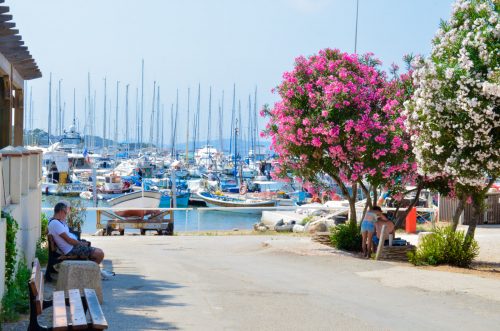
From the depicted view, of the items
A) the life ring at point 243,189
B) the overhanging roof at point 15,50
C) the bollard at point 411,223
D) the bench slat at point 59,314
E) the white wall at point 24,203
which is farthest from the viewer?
the life ring at point 243,189

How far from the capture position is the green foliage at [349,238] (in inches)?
826

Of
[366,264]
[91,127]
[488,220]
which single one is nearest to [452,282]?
Answer: [366,264]

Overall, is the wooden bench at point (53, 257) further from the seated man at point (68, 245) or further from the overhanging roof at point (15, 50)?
the overhanging roof at point (15, 50)

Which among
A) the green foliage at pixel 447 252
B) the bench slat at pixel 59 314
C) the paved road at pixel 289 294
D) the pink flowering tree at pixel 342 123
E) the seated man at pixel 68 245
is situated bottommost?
the paved road at pixel 289 294

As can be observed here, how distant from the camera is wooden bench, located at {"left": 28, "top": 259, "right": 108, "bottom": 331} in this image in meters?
7.16

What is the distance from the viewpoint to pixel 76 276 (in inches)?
431

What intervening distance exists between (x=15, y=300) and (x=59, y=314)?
8.83 feet

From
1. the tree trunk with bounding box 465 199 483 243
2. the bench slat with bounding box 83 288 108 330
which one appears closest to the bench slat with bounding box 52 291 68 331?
the bench slat with bounding box 83 288 108 330

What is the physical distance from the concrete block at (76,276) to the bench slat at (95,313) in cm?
233

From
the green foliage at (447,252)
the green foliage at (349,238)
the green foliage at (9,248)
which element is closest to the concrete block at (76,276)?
the green foliage at (9,248)

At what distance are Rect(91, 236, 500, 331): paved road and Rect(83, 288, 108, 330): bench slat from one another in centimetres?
126

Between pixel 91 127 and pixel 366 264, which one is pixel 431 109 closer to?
pixel 366 264

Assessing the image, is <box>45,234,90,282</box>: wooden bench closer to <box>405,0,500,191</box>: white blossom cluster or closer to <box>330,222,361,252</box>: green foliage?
<box>405,0,500,191</box>: white blossom cluster

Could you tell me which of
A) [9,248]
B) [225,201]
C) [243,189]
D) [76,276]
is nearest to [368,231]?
[76,276]
